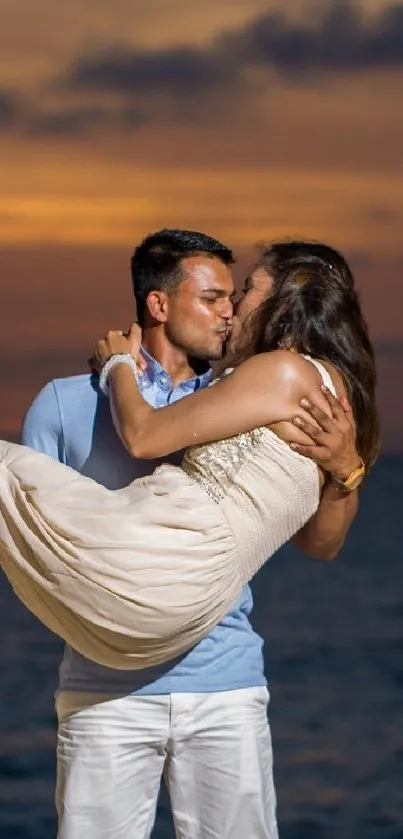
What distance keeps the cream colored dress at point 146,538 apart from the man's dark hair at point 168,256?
1.42ft

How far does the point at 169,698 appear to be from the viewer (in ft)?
12.1

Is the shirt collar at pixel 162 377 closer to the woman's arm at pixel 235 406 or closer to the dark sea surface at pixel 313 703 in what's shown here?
the woman's arm at pixel 235 406

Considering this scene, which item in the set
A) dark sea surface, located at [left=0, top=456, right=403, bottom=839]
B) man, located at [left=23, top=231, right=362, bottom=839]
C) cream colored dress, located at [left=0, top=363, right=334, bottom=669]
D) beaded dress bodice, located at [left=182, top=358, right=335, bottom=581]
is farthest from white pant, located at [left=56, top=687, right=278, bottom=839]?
dark sea surface, located at [left=0, top=456, right=403, bottom=839]

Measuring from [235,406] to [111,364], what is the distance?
0.38 metres

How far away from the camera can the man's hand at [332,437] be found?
3568 mm

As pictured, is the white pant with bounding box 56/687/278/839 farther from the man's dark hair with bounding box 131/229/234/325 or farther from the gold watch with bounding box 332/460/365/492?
the man's dark hair with bounding box 131/229/234/325

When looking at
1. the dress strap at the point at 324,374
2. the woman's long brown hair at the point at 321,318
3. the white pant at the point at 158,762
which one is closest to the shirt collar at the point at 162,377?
the woman's long brown hair at the point at 321,318

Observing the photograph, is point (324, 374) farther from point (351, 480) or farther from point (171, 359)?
point (171, 359)

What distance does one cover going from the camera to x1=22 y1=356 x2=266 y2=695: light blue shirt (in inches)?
145

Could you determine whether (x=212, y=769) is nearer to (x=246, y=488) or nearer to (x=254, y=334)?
(x=246, y=488)

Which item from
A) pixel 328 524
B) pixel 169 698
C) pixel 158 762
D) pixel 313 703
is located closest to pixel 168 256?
pixel 328 524

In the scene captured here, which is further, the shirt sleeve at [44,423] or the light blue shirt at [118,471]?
the shirt sleeve at [44,423]

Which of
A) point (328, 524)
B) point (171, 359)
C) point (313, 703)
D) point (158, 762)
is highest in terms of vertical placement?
point (171, 359)

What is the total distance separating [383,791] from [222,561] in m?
11.4
